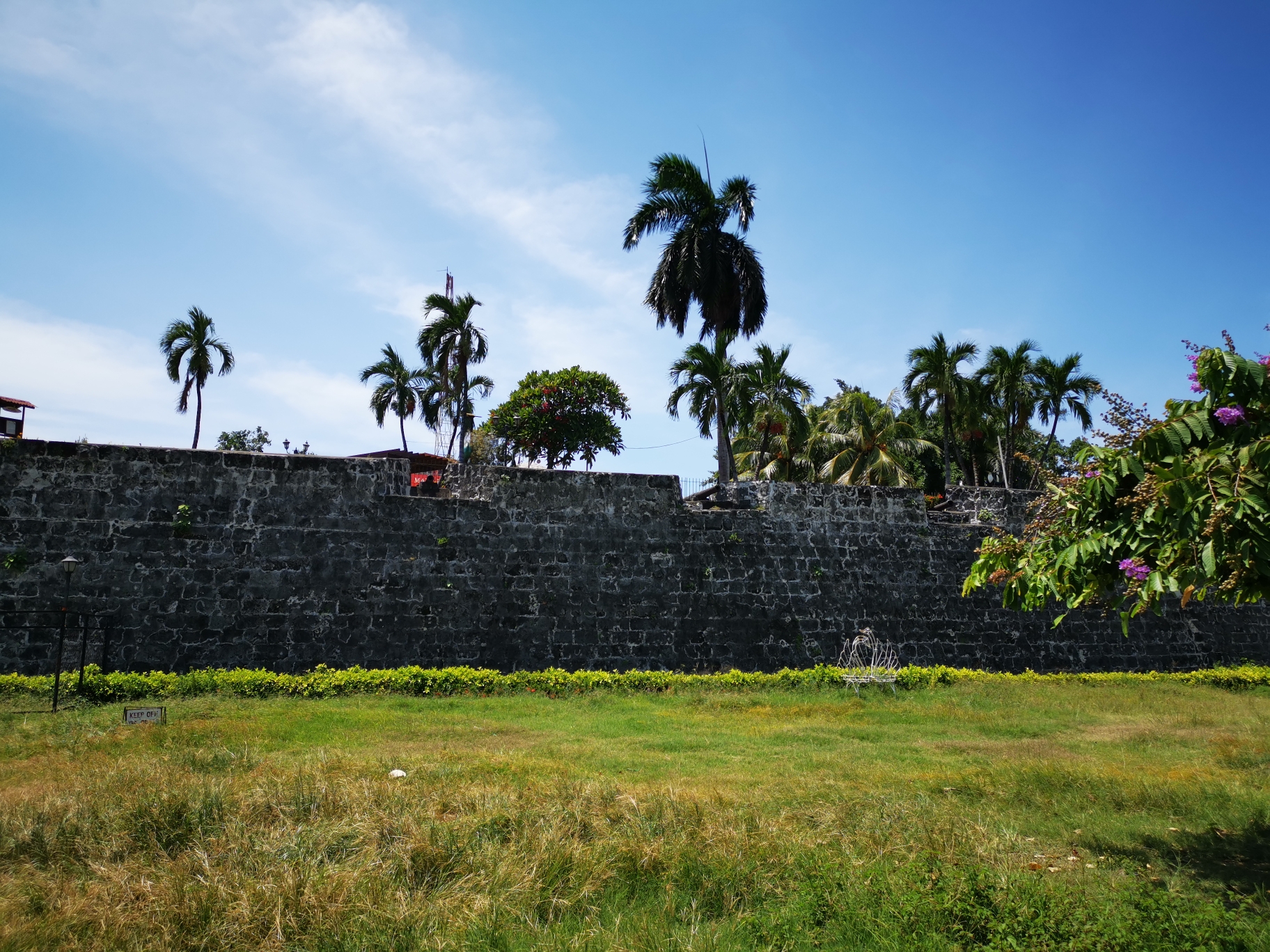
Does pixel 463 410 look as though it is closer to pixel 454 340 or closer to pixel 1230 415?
pixel 454 340

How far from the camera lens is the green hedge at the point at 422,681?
11.0 meters

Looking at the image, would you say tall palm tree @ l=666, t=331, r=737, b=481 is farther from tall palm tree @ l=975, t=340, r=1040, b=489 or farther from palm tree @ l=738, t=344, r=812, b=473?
tall palm tree @ l=975, t=340, r=1040, b=489

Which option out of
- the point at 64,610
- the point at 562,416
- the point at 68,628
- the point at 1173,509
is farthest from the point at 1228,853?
the point at 562,416

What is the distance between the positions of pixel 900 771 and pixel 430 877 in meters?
4.65

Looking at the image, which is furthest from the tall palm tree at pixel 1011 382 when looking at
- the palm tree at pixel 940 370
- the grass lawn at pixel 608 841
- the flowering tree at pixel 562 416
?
the grass lawn at pixel 608 841

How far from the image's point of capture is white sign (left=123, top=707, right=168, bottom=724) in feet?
29.6

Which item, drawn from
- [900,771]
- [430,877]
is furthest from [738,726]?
[430,877]

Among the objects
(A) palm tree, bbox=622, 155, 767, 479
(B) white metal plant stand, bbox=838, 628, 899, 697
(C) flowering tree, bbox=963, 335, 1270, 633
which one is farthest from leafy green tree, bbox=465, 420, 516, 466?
(C) flowering tree, bbox=963, 335, 1270, 633

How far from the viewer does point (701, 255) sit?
77.4 feet

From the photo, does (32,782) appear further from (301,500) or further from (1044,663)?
(1044,663)

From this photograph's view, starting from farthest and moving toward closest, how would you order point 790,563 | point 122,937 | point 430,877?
point 790,563 < point 430,877 < point 122,937

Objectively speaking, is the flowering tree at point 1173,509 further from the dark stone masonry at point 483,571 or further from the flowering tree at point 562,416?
the flowering tree at point 562,416

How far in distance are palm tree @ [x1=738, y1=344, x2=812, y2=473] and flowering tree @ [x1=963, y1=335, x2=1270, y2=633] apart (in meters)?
18.2

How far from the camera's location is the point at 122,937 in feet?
14.1
